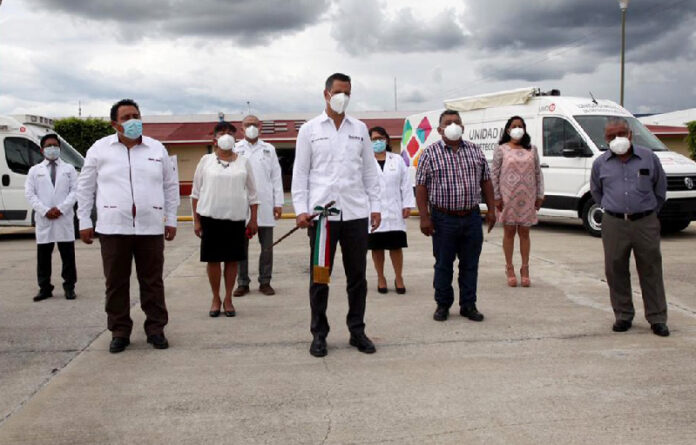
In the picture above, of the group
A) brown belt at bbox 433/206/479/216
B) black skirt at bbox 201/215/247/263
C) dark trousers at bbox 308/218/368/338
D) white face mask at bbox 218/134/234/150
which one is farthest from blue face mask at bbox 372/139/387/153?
dark trousers at bbox 308/218/368/338

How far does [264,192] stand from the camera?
7398 millimetres

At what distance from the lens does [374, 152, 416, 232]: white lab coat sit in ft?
23.3

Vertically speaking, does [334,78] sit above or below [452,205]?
above

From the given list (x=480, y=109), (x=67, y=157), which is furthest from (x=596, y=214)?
(x=67, y=157)

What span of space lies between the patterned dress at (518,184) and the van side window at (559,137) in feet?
16.3

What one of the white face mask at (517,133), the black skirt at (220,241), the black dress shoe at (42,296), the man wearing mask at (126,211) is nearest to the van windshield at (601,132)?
the white face mask at (517,133)

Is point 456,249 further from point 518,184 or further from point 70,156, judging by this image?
point 70,156

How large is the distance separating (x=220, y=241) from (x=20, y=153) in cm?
965

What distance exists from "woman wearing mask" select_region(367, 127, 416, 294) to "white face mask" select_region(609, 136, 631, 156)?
2.35m

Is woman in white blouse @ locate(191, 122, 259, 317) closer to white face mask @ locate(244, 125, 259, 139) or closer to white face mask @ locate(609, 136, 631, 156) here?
white face mask @ locate(244, 125, 259, 139)

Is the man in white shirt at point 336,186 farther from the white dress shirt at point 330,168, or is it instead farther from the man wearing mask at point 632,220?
the man wearing mask at point 632,220

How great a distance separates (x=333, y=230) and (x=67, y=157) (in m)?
11.4

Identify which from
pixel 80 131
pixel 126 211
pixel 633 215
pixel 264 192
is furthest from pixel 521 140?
pixel 80 131

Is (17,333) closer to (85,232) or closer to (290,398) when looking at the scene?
(85,232)
